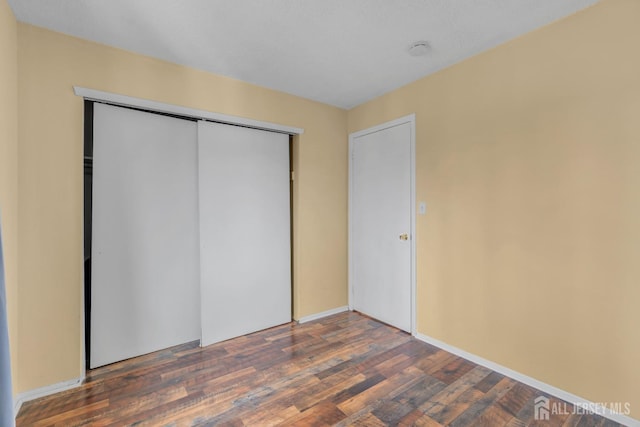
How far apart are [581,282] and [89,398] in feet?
10.9

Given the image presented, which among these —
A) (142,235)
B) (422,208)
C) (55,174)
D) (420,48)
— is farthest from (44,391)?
(420,48)

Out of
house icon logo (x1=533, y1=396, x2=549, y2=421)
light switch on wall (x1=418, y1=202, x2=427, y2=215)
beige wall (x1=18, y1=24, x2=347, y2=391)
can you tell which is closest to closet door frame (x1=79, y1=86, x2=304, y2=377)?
beige wall (x1=18, y1=24, x2=347, y2=391)

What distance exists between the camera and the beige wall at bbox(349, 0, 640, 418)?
5.68 ft

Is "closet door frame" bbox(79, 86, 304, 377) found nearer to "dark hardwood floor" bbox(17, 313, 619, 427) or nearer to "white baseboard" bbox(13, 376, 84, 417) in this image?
"white baseboard" bbox(13, 376, 84, 417)

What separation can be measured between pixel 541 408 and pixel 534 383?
0.25 m

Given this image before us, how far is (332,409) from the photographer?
6.14 ft

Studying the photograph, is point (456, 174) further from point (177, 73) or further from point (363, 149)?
point (177, 73)

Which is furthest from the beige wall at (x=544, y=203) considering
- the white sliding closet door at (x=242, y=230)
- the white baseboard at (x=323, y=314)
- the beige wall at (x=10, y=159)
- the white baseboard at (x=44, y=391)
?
the beige wall at (x=10, y=159)

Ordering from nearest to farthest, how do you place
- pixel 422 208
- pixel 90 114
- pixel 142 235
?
pixel 90 114 < pixel 142 235 < pixel 422 208

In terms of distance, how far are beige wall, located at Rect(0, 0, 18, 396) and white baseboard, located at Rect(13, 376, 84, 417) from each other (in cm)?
17

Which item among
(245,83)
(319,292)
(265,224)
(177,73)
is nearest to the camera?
(177,73)

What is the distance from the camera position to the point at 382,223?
3.24 meters

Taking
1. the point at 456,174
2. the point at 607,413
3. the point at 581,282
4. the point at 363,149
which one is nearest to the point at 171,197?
the point at 363,149

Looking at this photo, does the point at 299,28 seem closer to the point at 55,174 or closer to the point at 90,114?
the point at 90,114
